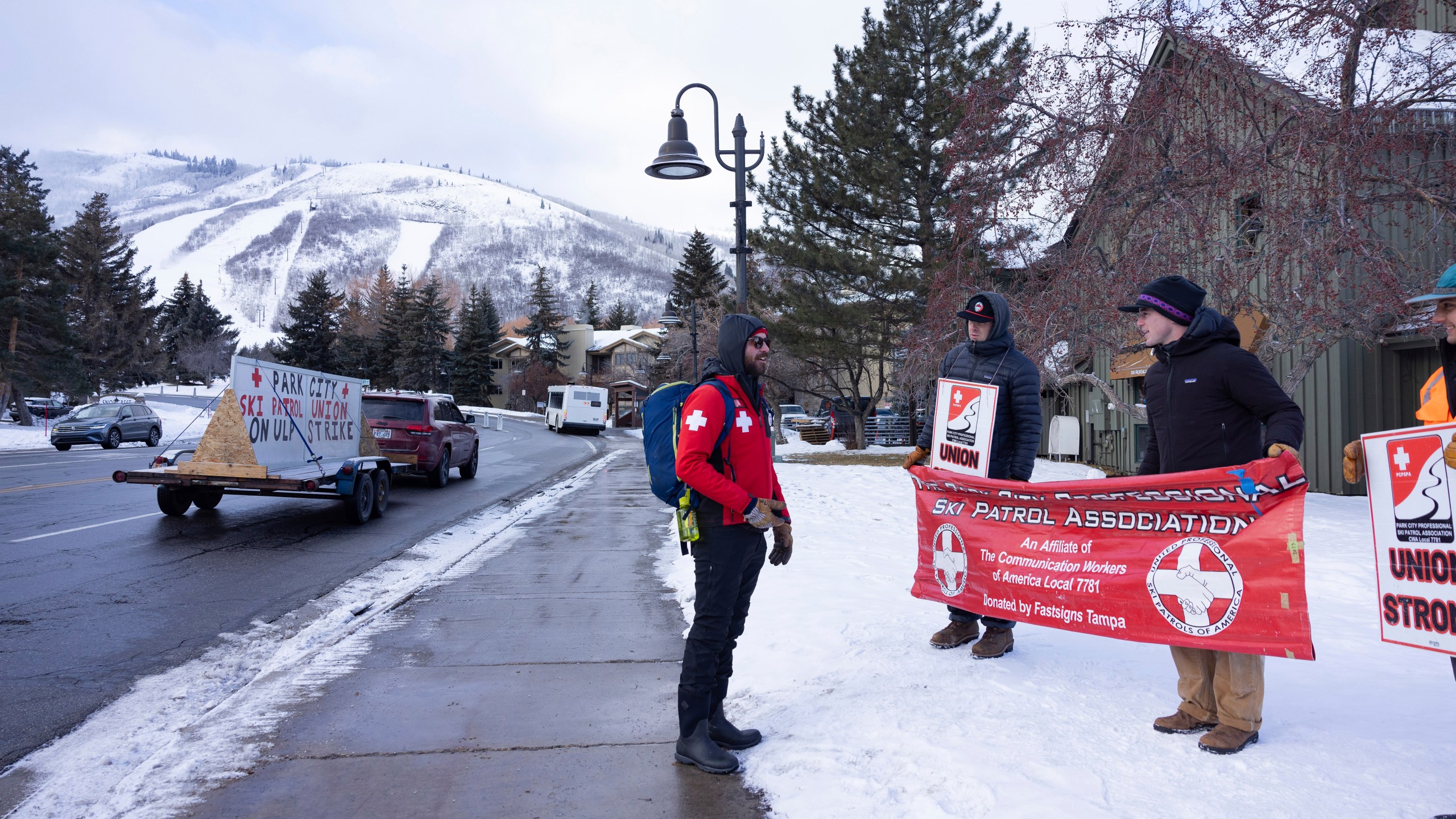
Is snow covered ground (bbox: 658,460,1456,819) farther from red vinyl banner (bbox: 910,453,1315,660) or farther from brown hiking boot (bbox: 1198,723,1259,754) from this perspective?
red vinyl banner (bbox: 910,453,1315,660)

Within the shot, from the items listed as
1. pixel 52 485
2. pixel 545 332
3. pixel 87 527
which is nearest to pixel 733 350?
pixel 87 527

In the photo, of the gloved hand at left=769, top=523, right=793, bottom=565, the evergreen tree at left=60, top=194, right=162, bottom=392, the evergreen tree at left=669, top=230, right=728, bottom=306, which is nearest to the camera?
the gloved hand at left=769, top=523, right=793, bottom=565

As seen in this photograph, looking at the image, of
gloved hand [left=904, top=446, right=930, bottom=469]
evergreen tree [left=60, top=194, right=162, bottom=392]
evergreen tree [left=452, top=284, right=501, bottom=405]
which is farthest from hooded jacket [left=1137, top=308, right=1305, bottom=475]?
evergreen tree [left=452, top=284, right=501, bottom=405]

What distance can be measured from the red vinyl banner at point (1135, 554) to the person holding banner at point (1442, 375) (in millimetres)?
195

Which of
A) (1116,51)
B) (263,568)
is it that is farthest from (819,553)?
(1116,51)

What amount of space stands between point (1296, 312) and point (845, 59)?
723 inches

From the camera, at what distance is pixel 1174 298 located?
371 centimetres

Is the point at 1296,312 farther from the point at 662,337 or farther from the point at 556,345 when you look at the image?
the point at 556,345

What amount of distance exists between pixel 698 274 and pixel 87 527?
66.4 meters

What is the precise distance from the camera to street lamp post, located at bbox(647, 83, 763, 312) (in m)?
11.9

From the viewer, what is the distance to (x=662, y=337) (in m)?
85.1

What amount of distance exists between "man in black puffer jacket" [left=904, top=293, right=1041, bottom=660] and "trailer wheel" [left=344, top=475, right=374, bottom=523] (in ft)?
29.0

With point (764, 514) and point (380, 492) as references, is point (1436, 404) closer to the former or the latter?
point (764, 514)

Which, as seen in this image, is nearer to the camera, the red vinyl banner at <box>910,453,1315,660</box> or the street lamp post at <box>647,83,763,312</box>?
the red vinyl banner at <box>910,453,1315,660</box>
